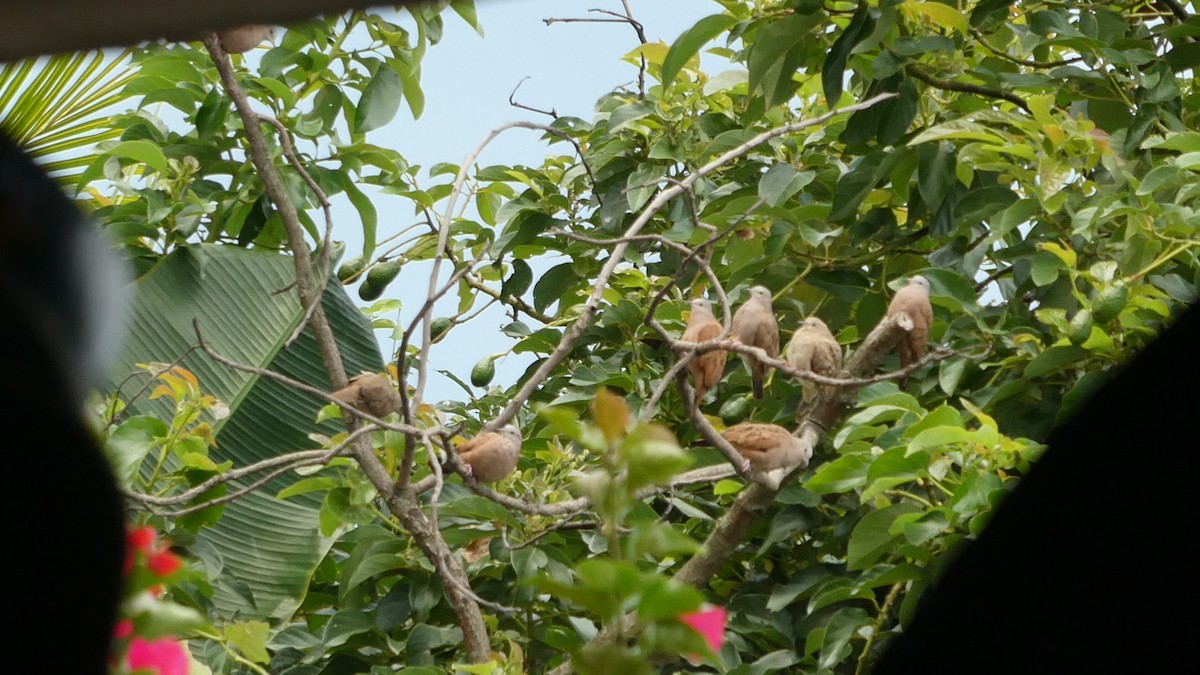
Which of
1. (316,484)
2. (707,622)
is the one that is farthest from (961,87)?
(707,622)

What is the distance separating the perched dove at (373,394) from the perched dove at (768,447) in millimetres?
641

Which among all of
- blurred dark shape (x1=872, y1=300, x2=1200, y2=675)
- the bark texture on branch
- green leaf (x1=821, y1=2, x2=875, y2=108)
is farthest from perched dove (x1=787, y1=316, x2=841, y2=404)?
blurred dark shape (x1=872, y1=300, x2=1200, y2=675)

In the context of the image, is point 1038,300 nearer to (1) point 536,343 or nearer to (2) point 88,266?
(1) point 536,343

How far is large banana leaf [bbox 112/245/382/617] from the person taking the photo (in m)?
2.56

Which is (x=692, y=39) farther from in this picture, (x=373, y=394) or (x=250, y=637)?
(x=250, y=637)

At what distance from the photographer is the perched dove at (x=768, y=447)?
1.97m

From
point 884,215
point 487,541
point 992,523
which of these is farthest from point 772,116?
point 992,523

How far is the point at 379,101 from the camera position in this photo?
94.9 inches

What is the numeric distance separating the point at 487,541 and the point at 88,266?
6.89ft

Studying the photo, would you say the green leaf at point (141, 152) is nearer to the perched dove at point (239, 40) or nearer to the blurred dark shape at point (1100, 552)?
the perched dove at point (239, 40)

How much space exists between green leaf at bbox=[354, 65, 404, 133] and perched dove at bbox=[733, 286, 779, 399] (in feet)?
2.63

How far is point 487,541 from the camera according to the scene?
2391 millimetres

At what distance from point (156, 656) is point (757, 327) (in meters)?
1.93

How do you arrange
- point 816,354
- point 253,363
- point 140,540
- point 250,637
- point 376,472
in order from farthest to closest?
point 253,363 → point 816,354 → point 376,472 → point 250,637 → point 140,540
